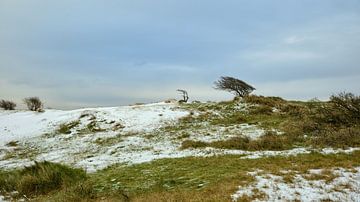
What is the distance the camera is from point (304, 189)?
956cm

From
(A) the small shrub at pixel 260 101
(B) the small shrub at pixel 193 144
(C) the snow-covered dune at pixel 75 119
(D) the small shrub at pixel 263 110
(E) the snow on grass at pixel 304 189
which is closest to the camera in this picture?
(E) the snow on grass at pixel 304 189

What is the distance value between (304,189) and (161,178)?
506 centimetres

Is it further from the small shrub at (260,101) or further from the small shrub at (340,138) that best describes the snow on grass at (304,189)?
the small shrub at (260,101)

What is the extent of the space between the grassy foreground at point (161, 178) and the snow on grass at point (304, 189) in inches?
14.9

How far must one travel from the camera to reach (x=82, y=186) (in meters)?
11.5

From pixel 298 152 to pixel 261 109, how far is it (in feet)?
42.6

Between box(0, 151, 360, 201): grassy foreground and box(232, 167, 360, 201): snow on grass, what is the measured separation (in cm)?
38

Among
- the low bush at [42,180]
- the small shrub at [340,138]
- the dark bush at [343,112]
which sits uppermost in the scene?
the dark bush at [343,112]

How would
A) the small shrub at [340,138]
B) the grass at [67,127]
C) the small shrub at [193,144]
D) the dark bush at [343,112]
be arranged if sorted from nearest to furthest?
the small shrub at [340,138] → the small shrub at [193,144] → the dark bush at [343,112] → the grass at [67,127]

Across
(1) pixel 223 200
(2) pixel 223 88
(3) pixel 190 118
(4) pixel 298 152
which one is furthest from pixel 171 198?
Answer: (2) pixel 223 88

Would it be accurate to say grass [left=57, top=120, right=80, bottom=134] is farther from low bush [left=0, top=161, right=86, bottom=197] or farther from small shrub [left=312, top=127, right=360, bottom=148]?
small shrub [left=312, top=127, right=360, bottom=148]

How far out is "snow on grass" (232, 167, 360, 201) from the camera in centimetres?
898

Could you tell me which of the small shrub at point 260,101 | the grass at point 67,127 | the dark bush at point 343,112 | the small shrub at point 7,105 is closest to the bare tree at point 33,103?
the small shrub at point 7,105

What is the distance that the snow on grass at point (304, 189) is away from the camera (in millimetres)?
8984
